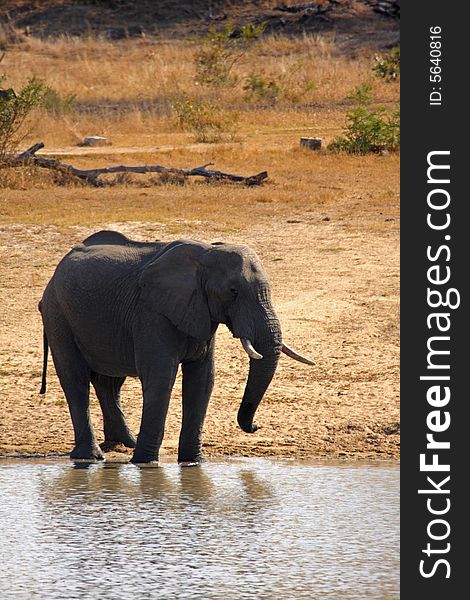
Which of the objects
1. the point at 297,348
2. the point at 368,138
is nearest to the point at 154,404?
the point at 297,348

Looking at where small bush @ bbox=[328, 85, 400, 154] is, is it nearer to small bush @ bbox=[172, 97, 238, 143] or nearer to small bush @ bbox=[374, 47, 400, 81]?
small bush @ bbox=[172, 97, 238, 143]

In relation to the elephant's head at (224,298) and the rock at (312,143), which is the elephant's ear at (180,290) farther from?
the rock at (312,143)

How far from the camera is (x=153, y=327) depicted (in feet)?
26.2

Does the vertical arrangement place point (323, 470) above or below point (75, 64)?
below

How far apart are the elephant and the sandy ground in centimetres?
48

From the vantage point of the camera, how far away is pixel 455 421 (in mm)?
6891

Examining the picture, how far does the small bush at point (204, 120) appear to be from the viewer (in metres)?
23.4

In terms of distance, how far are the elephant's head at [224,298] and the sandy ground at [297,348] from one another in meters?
1.08

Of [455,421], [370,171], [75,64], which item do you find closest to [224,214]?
[370,171]

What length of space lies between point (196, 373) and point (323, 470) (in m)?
0.95

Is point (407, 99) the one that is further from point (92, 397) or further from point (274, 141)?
point (274, 141)

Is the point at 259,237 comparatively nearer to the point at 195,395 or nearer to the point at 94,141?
the point at 195,395

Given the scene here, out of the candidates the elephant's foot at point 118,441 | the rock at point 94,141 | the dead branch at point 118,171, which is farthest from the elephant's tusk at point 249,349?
the rock at point 94,141

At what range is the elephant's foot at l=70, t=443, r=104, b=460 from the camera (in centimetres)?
832
